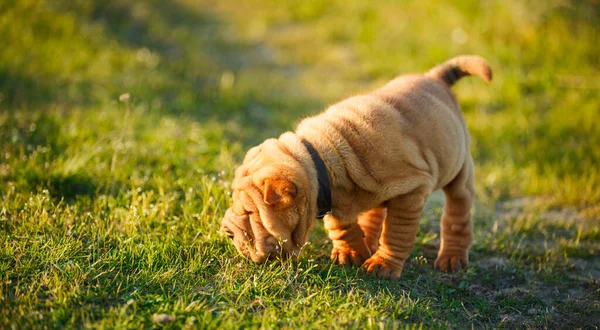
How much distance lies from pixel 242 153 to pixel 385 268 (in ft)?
7.88

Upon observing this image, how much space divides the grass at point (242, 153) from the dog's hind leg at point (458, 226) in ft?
0.52

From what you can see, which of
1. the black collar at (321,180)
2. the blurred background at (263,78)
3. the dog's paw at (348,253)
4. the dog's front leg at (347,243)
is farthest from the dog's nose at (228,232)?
the blurred background at (263,78)

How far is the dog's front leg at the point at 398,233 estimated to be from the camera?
368 cm

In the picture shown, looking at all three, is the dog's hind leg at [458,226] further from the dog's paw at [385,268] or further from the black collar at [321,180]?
the black collar at [321,180]

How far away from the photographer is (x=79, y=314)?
291cm

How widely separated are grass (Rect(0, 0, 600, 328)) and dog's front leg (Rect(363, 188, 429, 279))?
11 centimetres

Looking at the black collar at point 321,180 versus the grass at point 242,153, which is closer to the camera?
the grass at point 242,153

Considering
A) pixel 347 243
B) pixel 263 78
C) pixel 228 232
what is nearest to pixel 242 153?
pixel 347 243

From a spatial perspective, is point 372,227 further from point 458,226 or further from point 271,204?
point 271,204

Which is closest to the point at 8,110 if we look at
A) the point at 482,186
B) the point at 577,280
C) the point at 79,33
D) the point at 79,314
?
the point at 79,33

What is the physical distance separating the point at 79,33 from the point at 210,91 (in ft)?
8.55

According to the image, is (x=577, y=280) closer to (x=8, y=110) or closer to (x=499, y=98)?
(x=499, y=98)

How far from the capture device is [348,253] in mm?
3959

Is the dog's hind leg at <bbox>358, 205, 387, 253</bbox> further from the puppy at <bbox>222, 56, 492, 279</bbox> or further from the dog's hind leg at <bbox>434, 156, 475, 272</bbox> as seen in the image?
the dog's hind leg at <bbox>434, 156, 475, 272</bbox>
